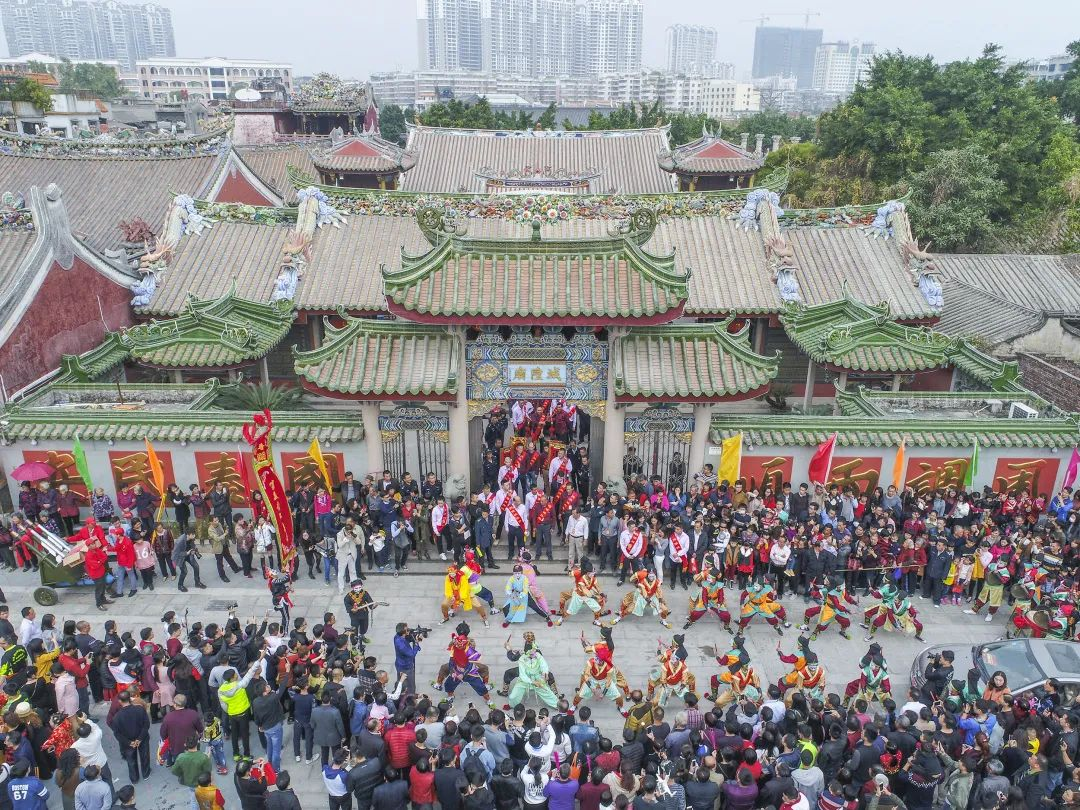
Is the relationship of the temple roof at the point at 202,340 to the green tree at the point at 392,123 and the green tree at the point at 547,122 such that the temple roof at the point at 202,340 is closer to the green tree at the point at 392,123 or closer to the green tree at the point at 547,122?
the green tree at the point at 547,122

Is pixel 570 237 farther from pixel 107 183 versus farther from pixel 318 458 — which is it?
pixel 107 183

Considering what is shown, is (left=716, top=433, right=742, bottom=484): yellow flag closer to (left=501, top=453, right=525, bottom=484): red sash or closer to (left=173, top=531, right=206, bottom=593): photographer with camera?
(left=501, top=453, right=525, bottom=484): red sash

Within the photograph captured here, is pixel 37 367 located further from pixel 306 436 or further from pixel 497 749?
pixel 497 749

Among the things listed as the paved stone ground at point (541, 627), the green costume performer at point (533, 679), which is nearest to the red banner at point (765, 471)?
the paved stone ground at point (541, 627)

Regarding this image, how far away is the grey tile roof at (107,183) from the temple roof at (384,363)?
16602 mm

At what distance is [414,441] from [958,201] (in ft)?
103

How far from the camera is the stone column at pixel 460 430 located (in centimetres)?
1569

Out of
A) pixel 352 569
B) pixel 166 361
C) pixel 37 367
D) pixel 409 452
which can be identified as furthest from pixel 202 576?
pixel 37 367

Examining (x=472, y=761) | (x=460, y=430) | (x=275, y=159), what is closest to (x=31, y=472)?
(x=460, y=430)

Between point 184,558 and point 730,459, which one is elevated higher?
point 730,459

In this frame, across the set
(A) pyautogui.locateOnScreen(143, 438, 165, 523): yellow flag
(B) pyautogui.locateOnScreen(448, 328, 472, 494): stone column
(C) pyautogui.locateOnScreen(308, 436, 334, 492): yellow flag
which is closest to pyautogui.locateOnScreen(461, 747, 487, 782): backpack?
(B) pyautogui.locateOnScreen(448, 328, 472, 494): stone column

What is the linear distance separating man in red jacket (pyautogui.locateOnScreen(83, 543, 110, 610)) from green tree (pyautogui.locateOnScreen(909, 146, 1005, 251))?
35288 millimetres

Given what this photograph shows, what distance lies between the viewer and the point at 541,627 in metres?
14.2

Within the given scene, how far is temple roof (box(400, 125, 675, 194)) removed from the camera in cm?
4478
